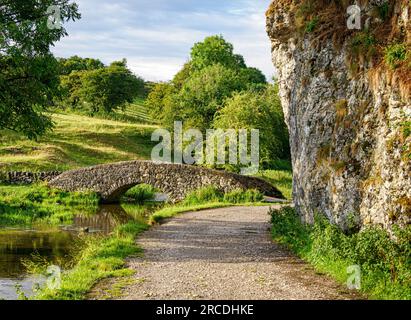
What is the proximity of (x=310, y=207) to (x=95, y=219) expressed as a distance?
1768cm

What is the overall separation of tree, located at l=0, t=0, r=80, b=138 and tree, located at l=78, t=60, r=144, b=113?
62987mm

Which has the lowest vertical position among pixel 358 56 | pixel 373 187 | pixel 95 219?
pixel 95 219

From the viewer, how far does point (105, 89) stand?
87.8 m

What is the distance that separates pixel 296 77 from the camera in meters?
20.9

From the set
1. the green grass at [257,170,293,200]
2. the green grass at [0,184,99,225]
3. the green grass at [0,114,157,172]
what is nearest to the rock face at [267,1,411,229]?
the green grass at [0,184,99,225]

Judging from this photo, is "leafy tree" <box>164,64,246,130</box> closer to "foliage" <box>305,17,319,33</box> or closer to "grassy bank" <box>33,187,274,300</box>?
"grassy bank" <box>33,187,274,300</box>

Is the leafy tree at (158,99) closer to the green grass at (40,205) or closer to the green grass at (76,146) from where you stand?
the green grass at (76,146)

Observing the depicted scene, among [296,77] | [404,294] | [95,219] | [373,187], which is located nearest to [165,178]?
[95,219]

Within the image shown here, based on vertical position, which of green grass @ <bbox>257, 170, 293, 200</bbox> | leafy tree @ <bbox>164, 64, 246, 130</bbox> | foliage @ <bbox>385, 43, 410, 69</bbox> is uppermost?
leafy tree @ <bbox>164, 64, 246, 130</bbox>

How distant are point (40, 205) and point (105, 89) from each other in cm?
5251

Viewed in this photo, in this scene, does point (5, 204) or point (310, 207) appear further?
point (5, 204)

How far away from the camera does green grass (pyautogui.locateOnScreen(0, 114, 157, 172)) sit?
5534 centimetres
